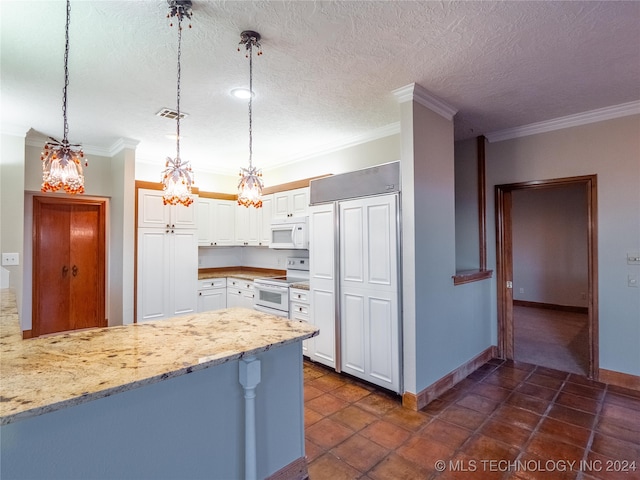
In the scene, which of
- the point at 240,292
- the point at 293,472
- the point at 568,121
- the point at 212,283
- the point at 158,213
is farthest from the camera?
the point at 212,283

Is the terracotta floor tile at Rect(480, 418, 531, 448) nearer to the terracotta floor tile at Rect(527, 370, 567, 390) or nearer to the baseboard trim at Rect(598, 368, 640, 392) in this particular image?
the terracotta floor tile at Rect(527, 370, 567, 390)

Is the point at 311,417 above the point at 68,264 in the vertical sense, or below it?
below

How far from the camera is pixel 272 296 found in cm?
417

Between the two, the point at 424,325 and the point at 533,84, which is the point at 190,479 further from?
the point at 533,84

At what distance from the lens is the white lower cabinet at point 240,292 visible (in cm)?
464

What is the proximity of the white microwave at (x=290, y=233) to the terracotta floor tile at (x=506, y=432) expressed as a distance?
2.46 meters

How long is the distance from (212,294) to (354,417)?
3020mm

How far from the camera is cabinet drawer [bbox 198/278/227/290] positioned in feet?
15.8

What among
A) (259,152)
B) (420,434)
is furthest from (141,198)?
(420,434)

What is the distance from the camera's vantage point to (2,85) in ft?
8.68

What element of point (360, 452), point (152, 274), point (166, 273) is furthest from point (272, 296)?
point (360, 452)

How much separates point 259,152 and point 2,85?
2.58 metres

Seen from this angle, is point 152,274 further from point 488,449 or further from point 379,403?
point 488,449

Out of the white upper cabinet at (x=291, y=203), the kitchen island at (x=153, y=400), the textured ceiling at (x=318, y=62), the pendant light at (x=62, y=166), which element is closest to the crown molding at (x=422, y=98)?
the textured ceiling at (x=318, y=62)
